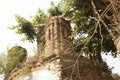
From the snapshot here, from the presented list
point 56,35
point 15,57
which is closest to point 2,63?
point 15,57

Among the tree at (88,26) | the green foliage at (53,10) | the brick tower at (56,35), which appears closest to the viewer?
the tree at (88,26)

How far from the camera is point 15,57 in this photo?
517 inches

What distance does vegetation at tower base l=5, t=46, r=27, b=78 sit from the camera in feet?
41.9

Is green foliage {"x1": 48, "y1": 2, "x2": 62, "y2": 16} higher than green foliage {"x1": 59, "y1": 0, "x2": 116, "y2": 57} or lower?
higher

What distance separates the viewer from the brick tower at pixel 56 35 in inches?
501

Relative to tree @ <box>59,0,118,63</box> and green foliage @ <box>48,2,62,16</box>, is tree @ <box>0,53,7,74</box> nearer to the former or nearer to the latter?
tree @ <box>59,0,118,63</box>

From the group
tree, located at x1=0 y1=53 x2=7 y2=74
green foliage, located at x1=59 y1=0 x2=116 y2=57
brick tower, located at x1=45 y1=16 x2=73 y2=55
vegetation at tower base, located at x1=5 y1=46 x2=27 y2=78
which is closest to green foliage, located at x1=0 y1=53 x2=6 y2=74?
tree, located at x1=0 y1=53 x2=7 y2=74

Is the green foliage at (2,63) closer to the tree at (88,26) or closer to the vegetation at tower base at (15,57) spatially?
the vegetation at tower base at (15,57)

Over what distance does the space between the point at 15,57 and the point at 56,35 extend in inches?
95.1

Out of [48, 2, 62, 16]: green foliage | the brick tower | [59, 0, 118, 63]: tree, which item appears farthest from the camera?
[48, 2, 62, 16]: green foliage

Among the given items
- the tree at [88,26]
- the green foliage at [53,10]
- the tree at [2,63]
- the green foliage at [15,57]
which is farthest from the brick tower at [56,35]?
the tree at [2,63]

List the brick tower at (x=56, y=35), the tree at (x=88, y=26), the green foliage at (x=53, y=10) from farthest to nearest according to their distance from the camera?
the green foliage at (x=53, y=10), the brick tower at (x=56, y=35), the tree at (x=88, y=26)

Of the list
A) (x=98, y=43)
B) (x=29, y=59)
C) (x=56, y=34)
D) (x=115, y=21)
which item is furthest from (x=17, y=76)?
(x=115, y=21)

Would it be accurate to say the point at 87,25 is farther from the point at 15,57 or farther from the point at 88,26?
the point at 15,57
